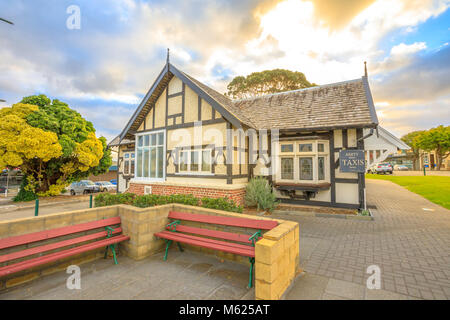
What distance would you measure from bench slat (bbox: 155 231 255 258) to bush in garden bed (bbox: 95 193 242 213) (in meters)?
2.21

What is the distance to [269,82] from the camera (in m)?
26.0

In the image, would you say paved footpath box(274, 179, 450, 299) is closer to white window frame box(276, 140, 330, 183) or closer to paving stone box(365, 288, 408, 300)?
paving stone box(365, 288, 408, 300)

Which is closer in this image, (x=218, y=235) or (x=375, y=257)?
(x=218, y=235)

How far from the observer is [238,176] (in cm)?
962

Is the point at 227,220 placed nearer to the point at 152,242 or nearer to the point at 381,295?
the point at 152,242

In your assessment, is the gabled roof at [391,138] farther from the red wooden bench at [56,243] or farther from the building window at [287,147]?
the red wooden bench at [56,243]

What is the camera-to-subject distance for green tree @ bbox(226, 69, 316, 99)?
25.0 meters

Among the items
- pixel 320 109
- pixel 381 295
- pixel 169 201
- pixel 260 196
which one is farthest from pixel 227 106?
pixel 381 295

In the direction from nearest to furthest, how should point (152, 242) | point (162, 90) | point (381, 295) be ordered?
point (381, 295), point (152, 242), point (162, 90)

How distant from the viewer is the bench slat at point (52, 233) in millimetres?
3462

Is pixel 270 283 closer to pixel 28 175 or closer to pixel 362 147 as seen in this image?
pixel 362 147

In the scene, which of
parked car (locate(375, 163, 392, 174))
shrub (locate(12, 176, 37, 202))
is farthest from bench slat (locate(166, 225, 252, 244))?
parked car (locate(375, 163, 392, 174))

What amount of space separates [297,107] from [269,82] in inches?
652
